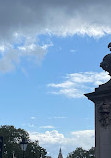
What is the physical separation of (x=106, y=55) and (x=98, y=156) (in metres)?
4.45

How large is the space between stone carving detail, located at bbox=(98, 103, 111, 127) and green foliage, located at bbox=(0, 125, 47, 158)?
71.7m

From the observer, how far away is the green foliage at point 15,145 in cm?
8362

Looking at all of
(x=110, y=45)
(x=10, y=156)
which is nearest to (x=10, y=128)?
(x=10, y=156)

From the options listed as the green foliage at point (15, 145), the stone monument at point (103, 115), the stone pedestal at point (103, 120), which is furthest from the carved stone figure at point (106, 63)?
the green foliage at point (15, 145)

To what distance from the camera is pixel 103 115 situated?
14109 millimetres

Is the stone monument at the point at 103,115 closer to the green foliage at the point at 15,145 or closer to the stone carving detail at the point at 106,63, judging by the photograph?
the stone carving detail at the point at 106,63

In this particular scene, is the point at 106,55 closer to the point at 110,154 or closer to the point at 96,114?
the point at 96,114

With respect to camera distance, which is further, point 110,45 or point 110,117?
point 110,45

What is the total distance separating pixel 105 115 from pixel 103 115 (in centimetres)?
9

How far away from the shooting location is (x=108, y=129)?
46.1ft

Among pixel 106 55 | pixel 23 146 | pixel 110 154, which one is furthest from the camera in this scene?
pixel 23 146

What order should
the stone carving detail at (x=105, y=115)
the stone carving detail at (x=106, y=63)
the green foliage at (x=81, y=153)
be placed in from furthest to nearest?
the green foliage at (x=81, y=153) → the stone carving detail at (x=106, y=63) → the stone carving detail at (x=105, y=115)

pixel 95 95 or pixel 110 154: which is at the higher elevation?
pixel 95 95

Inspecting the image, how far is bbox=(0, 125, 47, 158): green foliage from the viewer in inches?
3292
